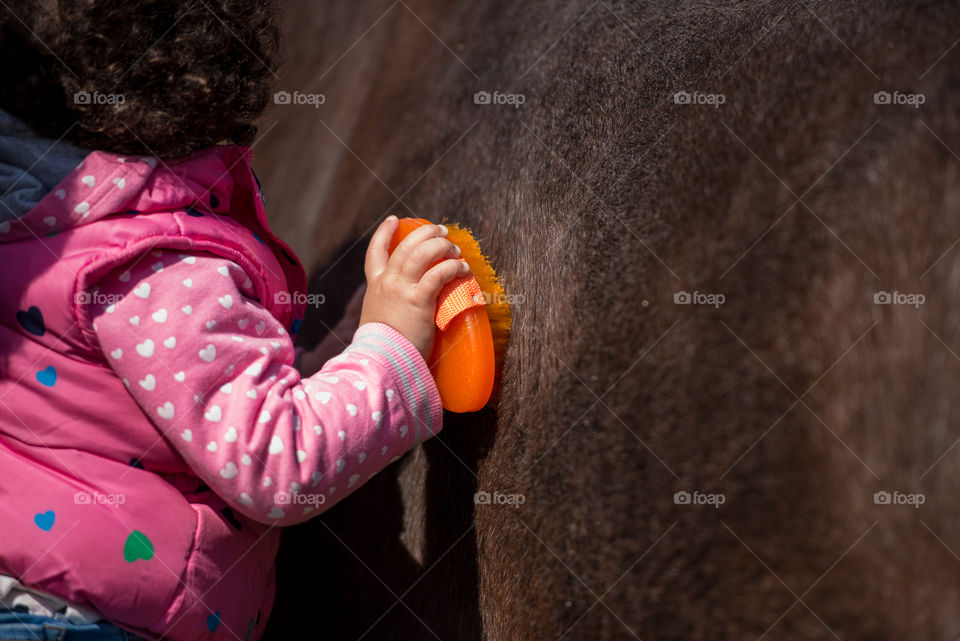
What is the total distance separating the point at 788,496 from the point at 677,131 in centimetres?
36

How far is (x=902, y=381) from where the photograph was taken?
67 cm

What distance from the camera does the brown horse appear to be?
2.22ft

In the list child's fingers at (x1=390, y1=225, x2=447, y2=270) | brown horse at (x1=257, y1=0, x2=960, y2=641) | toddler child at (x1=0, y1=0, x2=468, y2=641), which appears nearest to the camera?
brown horse at (x1=257, y1=0, x2=960, y2=641)

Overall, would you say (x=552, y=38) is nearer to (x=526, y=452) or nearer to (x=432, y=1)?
(x=432, y=1)

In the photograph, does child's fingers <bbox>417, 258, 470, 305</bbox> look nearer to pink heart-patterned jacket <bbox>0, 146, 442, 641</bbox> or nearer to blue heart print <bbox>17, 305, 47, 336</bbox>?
pink heart-patterned jacket <bbox>0, 146, 442, 641</bbox>

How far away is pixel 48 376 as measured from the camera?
31.7 inches

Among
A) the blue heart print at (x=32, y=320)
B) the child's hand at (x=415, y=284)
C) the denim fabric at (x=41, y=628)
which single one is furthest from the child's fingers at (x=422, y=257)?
the denim fabric at (x=41, y=628)

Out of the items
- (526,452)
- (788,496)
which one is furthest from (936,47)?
(526,452)

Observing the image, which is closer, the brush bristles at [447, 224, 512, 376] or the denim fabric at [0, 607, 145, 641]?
the denim fabric at [0, 607, 145, 641]

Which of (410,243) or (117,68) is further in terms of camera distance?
(410,243)

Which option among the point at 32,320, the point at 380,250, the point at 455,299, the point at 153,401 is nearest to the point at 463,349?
the point at 455,299

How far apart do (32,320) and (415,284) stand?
36 centimetres

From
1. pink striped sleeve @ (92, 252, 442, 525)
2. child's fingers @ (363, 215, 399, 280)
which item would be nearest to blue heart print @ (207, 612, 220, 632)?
pink striped sleeve @ (92, 252, 442, 525)

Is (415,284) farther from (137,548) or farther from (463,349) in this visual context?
(137,548)
